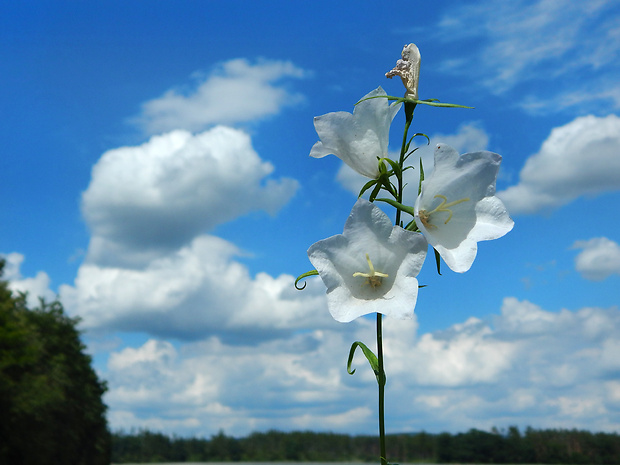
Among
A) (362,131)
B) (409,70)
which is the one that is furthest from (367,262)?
(409,70)

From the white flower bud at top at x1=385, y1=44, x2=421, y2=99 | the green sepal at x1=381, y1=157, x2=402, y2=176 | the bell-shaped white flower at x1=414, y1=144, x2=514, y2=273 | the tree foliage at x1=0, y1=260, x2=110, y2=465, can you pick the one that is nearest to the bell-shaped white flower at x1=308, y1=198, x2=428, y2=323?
the bell-shaped white flower at x1=414, y1=144, x2=514, y2=273

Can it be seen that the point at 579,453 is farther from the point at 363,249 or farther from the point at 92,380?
the point at 363,249

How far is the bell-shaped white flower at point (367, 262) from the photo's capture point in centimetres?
249

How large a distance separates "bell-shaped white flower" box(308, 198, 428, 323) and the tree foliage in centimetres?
3141

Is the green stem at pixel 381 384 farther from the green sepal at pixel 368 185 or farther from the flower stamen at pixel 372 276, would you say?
the green sepal at pixel 368 185

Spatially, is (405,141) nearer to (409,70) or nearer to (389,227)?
(409,70)

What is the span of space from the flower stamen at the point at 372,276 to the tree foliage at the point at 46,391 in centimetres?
3145

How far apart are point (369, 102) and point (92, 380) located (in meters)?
43.3

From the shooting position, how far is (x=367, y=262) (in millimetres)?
2605

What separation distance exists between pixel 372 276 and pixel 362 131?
0.82 meters

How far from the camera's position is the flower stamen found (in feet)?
8.14

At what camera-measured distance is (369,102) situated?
2.93m

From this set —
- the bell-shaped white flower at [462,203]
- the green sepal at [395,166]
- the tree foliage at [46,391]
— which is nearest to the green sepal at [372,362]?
the bell-shaped white flower at [462,203]

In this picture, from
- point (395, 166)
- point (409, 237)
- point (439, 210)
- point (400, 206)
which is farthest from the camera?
point (395, 166)
